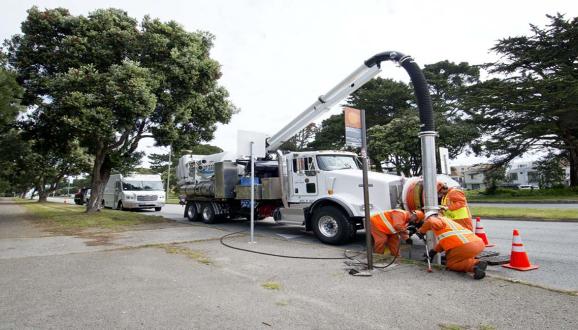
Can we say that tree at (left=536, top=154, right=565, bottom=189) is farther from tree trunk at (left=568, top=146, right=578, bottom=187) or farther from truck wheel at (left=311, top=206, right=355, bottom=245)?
truck wheel at (left=311, top=206, right=355, bottom=245)

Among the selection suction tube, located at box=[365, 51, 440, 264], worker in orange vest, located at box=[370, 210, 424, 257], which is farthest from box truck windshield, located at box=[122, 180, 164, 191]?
suction tube, located at box=[365, 51, 440, 264]

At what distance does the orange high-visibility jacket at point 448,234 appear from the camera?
524 centimetres

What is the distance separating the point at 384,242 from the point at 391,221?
1.64 ft

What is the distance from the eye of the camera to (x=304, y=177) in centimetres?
912

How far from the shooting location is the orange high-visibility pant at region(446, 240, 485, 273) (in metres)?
5.14

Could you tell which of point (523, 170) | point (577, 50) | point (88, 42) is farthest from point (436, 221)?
point (523, 170)

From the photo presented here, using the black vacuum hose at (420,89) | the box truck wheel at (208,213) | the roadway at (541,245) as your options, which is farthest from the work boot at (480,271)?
the box truck wheel at (208,213)

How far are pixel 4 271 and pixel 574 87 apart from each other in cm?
2913

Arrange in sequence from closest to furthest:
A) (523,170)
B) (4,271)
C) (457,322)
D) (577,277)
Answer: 1. (457,322)
2. (577,277)
3. (4,271)
4. (523,170)

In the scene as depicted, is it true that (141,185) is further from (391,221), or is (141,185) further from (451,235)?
(451,235)

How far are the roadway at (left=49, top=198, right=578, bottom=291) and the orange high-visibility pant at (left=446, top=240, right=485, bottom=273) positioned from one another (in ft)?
1.84

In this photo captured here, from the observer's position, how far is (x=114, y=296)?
4.32 metres

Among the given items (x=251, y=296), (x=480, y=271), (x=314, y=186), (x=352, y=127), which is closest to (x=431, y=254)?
(x=480, y=271)

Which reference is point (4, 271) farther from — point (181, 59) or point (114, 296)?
point (181, 59)
